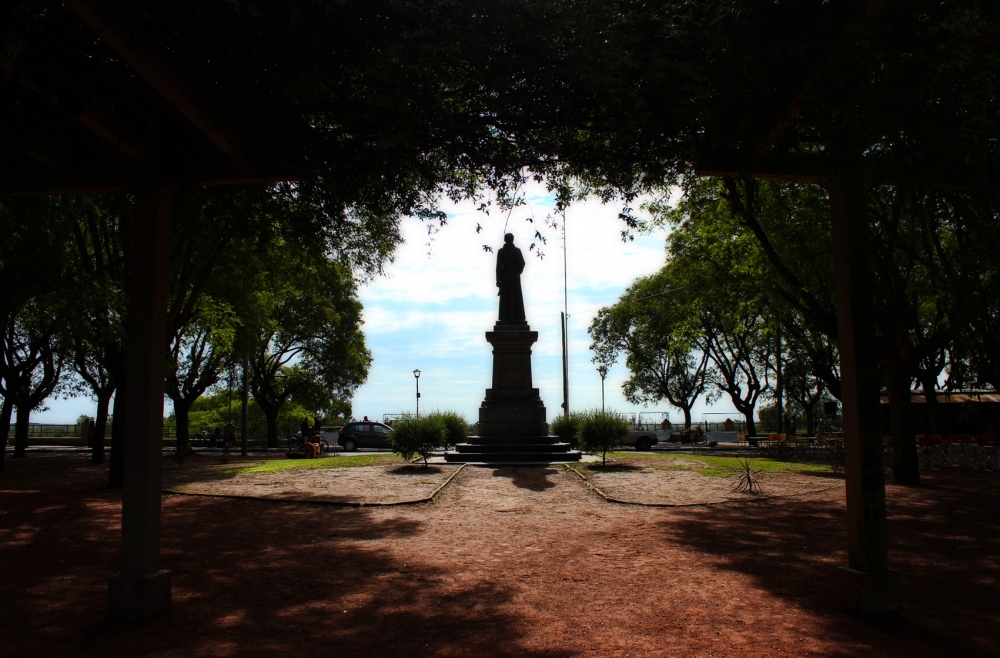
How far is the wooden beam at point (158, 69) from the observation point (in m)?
4.02

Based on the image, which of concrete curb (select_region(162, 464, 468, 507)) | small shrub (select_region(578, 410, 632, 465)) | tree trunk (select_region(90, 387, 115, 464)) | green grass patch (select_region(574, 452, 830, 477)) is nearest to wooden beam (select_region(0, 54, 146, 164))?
concrete curb (select_region(162, 464, 468, 507))

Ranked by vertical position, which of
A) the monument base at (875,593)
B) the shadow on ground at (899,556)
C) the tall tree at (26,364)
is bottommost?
the shadow on ground at (899,556)

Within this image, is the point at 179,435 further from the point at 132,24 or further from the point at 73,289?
the point at 132,24

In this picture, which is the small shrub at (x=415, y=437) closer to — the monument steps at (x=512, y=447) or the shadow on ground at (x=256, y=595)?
the monument steps at (x=512, y=447)

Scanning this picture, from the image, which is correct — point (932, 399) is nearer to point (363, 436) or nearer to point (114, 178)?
point (363, 436)

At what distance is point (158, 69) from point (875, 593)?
5.97 m

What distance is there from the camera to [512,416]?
1898cm

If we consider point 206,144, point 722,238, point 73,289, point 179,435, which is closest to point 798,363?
point 722,238

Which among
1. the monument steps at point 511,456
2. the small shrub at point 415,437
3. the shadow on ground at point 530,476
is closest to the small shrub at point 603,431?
the monument steps at point 511,456

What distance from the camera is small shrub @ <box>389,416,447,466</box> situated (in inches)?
676

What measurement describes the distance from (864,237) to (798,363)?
1343 inches

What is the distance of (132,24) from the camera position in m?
4.30

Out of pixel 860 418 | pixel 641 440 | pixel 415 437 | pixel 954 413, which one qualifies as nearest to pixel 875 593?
pixel 860 418

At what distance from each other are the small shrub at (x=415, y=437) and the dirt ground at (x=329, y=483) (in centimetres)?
39
